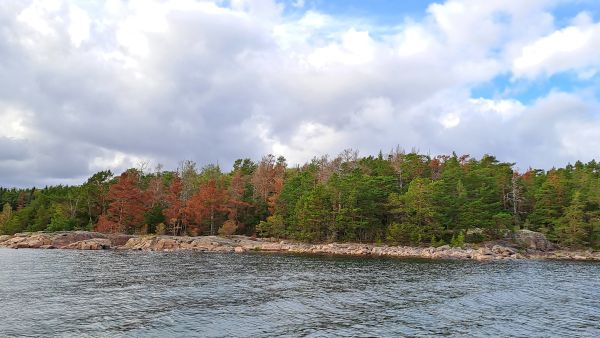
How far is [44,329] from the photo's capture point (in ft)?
74.4

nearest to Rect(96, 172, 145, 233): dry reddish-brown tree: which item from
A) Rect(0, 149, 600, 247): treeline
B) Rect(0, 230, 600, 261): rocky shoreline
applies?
Rect(0, 149, 600, 247): treeline

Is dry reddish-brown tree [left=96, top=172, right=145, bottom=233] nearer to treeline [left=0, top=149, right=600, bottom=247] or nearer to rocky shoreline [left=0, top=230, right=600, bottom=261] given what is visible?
treeline [left=0, top=149, right=600, bottom=247]

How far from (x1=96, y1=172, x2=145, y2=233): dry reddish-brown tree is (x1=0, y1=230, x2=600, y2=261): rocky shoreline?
739 centimetres

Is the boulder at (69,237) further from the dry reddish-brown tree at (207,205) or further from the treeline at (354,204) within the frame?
the dry reddish-brown tree at (207,205)

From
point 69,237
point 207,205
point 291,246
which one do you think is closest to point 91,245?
point 69,237

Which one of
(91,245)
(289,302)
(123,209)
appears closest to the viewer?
(289,302)

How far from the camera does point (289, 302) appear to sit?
3195 cm

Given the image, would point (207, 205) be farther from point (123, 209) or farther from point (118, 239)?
point (118, 239)

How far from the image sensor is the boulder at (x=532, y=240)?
287ft

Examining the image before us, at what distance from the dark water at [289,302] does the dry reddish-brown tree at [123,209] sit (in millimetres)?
53051

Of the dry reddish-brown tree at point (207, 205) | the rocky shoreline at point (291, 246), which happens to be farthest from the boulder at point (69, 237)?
the dry reddish-brown tree at point (207, 205)

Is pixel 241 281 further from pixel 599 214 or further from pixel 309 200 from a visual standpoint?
pixel 599 214

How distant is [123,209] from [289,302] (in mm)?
84918

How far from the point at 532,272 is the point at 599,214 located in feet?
164
